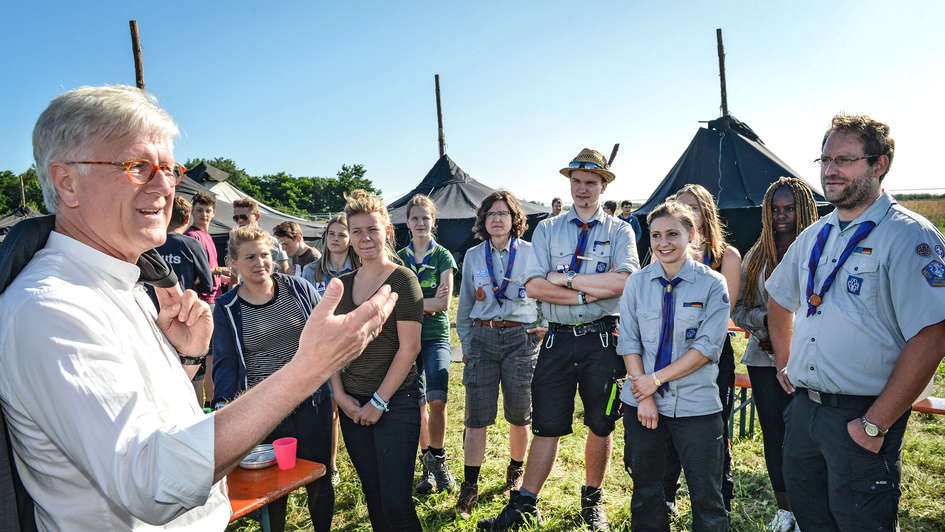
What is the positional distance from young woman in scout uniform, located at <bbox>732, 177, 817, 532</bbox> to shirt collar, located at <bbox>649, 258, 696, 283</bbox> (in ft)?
2.65

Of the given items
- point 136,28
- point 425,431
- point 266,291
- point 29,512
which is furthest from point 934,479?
point 136,28

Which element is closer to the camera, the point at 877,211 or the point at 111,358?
the point at 111,358

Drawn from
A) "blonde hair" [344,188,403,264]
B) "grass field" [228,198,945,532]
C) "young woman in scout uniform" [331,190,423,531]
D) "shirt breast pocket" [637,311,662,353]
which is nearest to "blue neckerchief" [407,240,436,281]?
"blonde hair" [344,188,403,264]

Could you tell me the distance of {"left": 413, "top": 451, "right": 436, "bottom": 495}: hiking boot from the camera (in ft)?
13.9

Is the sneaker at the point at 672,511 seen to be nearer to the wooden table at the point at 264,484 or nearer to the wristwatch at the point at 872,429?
the wristwatch at the point at 872,429

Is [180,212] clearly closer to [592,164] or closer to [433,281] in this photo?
[433,281]

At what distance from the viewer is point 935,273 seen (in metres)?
2.24

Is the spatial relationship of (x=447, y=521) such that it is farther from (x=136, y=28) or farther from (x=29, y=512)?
(x=136, y=28)

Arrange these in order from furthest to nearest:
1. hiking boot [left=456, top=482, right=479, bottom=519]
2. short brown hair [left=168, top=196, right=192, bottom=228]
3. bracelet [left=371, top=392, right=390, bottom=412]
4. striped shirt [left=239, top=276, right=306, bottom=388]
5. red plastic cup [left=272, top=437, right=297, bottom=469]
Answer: short brown hair [left=168, top=196, right=192, bottom=228] → hiking boot [left=456, top=482, right=479, bottom=519] → striped shirt [left=239, top=276, right=306, bottom=388] → bracelet [left=371, top=392, right=390, bottom=412] → red plastic cup [left=272, top=437, right=297, bottom=469]

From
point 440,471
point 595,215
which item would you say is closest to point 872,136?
point 595,215

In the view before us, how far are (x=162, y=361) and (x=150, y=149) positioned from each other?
58 centimetres

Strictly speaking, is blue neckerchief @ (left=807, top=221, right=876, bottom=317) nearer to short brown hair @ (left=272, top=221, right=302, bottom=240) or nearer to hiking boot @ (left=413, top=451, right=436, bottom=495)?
hiking boot @ (left=413, top=451, right=436, bottom=495)

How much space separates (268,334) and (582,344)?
6.98 ft

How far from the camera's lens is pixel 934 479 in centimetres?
395
